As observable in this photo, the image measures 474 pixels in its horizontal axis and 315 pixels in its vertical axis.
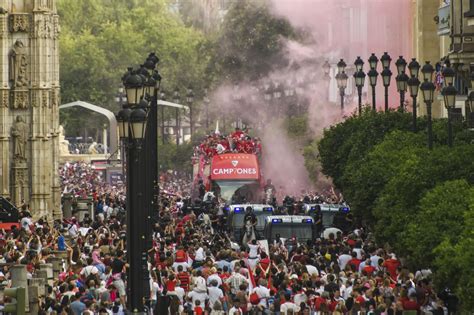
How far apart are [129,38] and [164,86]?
234 inches

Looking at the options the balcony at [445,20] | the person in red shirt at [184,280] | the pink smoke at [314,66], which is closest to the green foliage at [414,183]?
the person in red shirt at [184,280]

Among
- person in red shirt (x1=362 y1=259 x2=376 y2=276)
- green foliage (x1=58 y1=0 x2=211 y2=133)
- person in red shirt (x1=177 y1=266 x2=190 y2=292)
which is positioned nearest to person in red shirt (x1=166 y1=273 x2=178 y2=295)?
person in red shirt (x1=177 y1=266 x2=190 y2=292)

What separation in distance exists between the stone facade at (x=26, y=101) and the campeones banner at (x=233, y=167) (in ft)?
41.4

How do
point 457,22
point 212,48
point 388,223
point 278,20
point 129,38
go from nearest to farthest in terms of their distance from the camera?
point 388,223 < point 457,22 < point 278,20 < point 212,48 < point 129,38

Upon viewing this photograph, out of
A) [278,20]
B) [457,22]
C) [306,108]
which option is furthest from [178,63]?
[457,22]

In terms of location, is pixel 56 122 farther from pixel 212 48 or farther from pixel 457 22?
pixel 212 48

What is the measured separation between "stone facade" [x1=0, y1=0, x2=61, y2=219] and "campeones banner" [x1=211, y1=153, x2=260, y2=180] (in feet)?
41.4

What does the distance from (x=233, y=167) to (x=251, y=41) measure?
5048 centimetres

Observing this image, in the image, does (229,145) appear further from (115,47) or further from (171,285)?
(115,47)

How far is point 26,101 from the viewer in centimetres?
6800

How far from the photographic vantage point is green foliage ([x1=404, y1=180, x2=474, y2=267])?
42281mm

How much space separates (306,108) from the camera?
114 m

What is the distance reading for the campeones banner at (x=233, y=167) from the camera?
81125 millimetres

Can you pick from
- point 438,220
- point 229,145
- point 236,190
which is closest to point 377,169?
point 438,220
